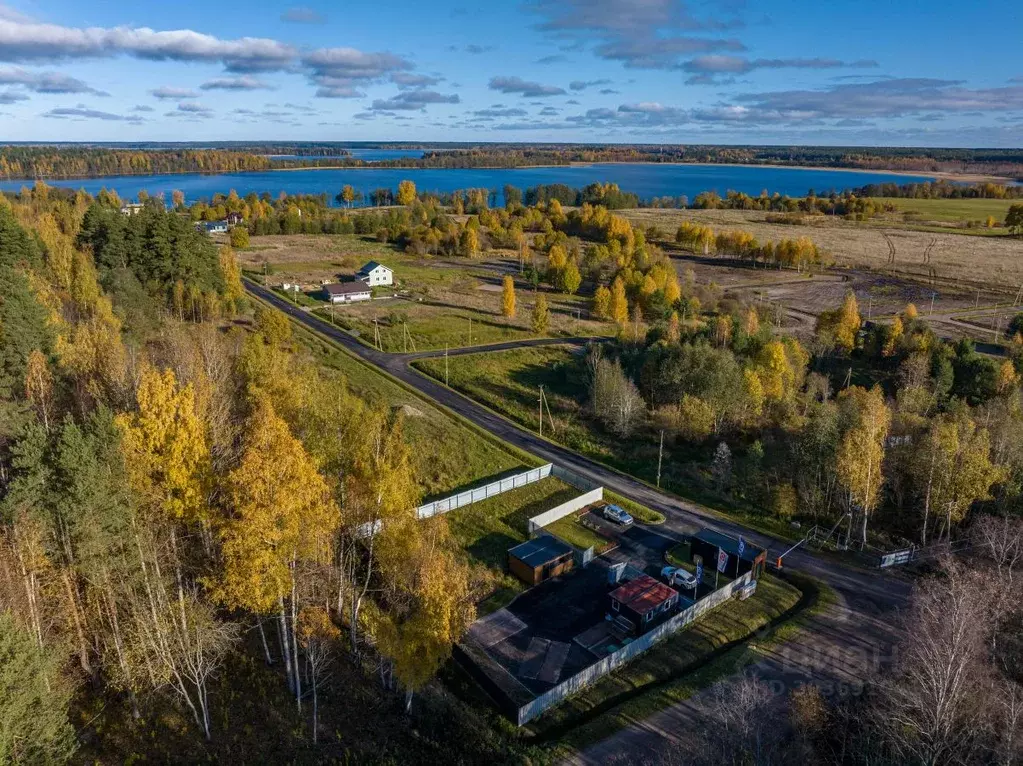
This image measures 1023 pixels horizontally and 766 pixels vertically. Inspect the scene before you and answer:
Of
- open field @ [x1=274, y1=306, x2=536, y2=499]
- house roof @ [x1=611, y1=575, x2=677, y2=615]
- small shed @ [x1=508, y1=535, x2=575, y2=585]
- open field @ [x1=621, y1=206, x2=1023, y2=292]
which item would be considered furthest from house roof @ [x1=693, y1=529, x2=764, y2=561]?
open field @ [x1=621, y1=206, x2=1023, y2=292]

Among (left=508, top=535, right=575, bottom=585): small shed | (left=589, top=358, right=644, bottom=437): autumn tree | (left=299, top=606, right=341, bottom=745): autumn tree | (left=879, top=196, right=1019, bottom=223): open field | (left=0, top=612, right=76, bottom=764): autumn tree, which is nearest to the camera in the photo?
(left=0, top=612, right=76, bottom=764): autumn tree

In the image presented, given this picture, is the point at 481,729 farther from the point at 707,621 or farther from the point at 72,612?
the point at 72,612

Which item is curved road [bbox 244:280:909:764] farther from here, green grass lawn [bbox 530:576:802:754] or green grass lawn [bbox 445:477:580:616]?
green grass lawn [bbox 445:477:580:616]

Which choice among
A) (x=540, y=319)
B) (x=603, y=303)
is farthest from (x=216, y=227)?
(x=603, y=303)

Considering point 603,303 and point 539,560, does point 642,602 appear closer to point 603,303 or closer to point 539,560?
point 539,560

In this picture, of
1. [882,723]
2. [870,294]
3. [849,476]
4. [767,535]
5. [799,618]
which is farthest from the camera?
[870,294]

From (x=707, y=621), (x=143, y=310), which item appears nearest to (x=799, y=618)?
(x=707, y=621)

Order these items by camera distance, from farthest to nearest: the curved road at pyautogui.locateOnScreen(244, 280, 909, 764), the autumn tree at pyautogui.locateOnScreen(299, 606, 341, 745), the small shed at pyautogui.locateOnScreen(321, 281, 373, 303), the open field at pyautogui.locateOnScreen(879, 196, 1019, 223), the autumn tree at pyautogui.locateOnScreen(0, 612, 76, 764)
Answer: the open field at pyautogui.locateOnScreen(879, 196, 1019, 223)
the small shed at pyautogui.locateOnScreen(321, 281, 373, 303)
the curved road at pyautogui.locateOnScreen(244, 280, 909, 764)
the autumn tree at pyautogui.locateOnScreen(299, 606, 341, 745)
the autumn tree at pyautogui.locateOnScreen(0, 612, 76, 764)
